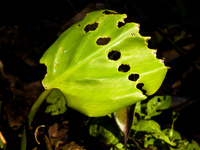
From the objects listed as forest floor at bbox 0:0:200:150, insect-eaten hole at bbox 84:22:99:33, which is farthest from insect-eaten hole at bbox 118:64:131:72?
forest floor at bbox 0:0:200:150

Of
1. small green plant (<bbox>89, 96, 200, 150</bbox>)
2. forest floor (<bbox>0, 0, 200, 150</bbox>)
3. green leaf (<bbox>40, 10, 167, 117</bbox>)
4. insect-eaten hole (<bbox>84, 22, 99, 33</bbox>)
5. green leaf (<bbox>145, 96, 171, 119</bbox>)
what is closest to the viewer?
green leaf (<bbox>40, 10, 167, 117</bbox>)

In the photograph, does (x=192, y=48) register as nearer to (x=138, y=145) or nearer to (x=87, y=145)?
(x=138, y=145)

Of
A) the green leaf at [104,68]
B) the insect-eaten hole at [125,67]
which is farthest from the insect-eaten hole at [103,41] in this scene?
the insect-eaten hole at [125,67]

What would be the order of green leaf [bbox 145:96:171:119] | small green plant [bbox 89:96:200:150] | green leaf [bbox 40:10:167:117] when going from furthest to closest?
green leaf [bbox 145:96:171:119] → small green plant [bbox 89:96:200:150] → green leaf [bbox 40:10:167:117]

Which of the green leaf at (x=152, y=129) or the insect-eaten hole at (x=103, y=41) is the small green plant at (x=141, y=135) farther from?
the insect-eaten hole at (x=103, y=41)

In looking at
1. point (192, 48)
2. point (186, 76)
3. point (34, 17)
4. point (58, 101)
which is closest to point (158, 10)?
point (192, 48)

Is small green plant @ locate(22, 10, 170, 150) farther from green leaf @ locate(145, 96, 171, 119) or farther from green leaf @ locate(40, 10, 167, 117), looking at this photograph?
green leaf @ locate(145, 96, 171, 119)

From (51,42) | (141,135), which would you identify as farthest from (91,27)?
(51,42)

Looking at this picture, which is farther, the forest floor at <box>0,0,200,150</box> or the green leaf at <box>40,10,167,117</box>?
the forest floor at <box>0,0,200,150</box>

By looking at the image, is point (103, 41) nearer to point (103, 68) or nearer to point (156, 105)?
point (103, 68)
